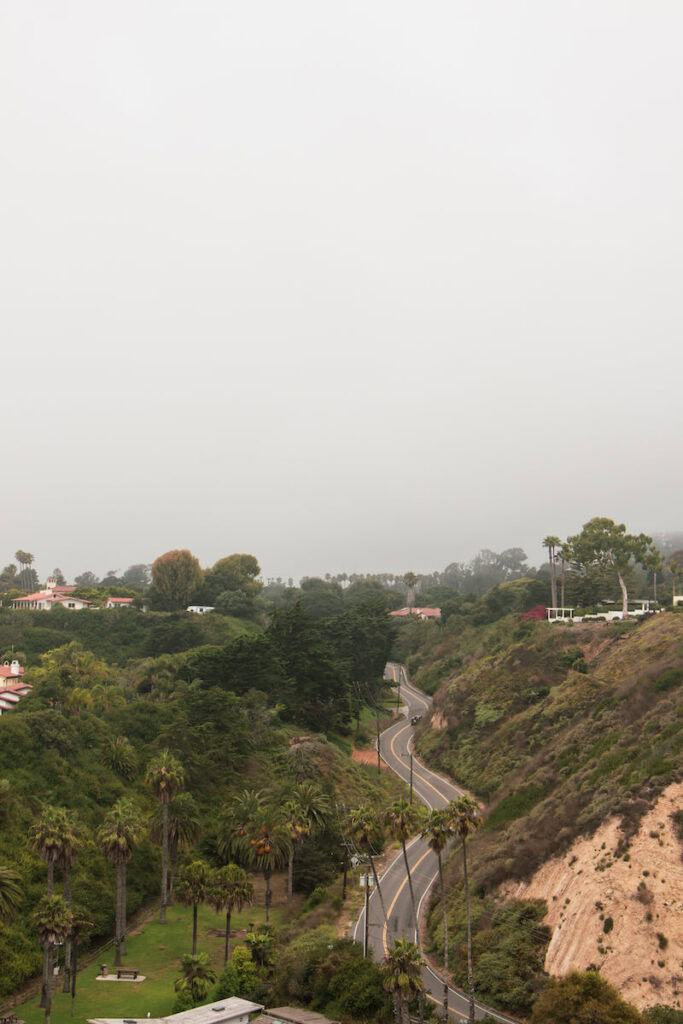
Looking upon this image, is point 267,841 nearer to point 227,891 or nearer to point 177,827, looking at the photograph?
point 227,891

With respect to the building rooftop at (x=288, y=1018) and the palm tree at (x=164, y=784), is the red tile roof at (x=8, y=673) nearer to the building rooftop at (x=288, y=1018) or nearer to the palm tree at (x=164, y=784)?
the palm tree at (x=164, y=784)

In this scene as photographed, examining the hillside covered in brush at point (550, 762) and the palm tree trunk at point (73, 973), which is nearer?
the hillside covered in brush at point (550, 762)

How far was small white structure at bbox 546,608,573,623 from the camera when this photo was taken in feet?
366

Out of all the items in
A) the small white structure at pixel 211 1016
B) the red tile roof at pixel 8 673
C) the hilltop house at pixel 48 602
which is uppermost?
the hilltop house at pixel 48 602

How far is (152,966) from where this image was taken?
52750 mm

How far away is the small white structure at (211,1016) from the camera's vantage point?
4006 centimetres

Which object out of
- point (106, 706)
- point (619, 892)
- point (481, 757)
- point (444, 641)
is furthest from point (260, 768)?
point (444, 641)

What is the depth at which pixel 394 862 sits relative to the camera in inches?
2744

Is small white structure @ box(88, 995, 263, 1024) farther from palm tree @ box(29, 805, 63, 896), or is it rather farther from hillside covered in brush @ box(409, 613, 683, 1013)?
hillside covered in brush @ box(409, 613, 683, 1013)

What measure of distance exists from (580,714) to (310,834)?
94.6ft

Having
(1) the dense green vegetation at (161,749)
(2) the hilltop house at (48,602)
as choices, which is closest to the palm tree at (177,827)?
(1) the dense green vegetation at (161,749)

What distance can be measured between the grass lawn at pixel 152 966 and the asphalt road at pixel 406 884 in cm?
957

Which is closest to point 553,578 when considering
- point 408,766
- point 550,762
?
point 408,766

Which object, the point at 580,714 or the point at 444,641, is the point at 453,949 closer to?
the point at 580,714
